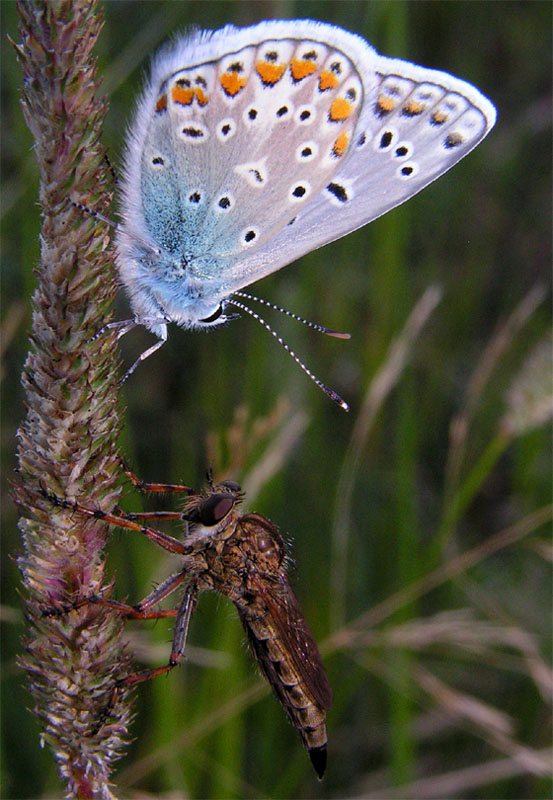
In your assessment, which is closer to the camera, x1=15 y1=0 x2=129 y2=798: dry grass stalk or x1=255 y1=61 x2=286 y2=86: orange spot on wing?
x1=15 y1=0 x2=129 y2=798: dry grass stalk

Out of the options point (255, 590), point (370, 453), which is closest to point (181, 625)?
point (255, 590)

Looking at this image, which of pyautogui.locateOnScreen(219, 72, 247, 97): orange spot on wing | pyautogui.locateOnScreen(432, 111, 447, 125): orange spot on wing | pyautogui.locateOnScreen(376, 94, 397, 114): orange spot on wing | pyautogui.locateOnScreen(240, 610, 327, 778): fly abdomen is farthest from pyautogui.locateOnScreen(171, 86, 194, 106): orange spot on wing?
pyautogui.locateOnScreen(240, 610, 327, 778): fly abdomen

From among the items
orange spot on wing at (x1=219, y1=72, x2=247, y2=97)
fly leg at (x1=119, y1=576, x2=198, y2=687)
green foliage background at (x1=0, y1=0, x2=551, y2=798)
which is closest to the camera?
fly leg at (x1=119, y1=576, x2=198, y2=687)

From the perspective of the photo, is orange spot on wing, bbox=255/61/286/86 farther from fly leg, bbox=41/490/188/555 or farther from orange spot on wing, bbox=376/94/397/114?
fly leg, bbox=41/490/188/555

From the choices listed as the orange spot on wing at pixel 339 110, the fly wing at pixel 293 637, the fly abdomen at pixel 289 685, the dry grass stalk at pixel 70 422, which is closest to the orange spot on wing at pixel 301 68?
the orange spot on wing at pixel 339 110

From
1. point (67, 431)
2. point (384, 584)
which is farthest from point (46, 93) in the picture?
point (384, 584)

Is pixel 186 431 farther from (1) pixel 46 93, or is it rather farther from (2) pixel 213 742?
(1) pixel 46 93

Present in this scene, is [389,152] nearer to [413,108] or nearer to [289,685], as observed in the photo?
[413,108]

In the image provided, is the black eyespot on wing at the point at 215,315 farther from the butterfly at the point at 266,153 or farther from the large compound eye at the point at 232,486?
the large compound eye at the point at 232,486
